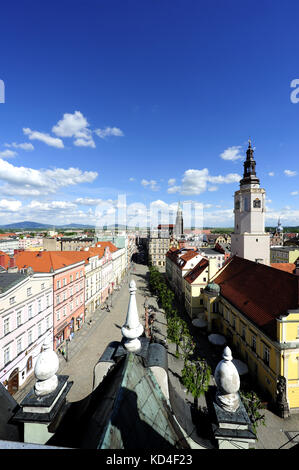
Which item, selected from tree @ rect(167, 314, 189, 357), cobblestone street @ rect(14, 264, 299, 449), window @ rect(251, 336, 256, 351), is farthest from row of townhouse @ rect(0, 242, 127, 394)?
window @ rect(251, 336, 256, 351)

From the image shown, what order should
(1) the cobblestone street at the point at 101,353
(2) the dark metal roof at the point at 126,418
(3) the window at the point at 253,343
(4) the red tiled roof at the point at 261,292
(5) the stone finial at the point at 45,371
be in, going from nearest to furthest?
(2) the dark metal roof at the point at 126,418 < (5) the stone finial at the point at 45,371 < (1) the cobblestone street at the point at 101,353 < (4) the red tiled roof at the point at 261,292 < (3) the window at the point at 253,343

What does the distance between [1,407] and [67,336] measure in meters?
24.5

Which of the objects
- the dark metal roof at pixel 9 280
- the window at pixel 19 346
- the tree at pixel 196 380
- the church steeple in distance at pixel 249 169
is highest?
the church steeple in distance at pixel 249 169

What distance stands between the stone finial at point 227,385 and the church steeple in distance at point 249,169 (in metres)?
35.9

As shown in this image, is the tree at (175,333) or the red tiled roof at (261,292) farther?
the tree at (175,333)

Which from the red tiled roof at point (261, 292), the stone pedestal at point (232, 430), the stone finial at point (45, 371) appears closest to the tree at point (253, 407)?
the red tiled roof at point (261, 292)

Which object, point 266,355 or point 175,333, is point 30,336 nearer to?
point 175,333

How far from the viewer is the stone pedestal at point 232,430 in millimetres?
3283

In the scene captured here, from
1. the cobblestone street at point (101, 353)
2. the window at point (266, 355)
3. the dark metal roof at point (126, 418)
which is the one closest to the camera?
the dark metal roof at point (126, 418)

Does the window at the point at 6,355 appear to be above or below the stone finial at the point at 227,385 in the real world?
below

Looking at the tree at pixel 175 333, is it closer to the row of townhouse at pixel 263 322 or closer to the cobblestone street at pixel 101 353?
the cobblestone street at pixel 101 353

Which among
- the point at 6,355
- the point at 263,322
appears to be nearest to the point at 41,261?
the point at 6,355

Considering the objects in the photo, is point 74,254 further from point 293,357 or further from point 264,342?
point 293,357

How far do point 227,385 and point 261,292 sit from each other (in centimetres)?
2152
